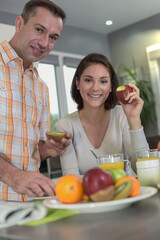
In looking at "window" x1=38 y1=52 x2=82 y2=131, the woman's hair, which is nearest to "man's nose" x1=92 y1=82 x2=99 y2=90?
the woman's hair

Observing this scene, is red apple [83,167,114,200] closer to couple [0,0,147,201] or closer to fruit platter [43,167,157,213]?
fruit platter [43,167,157,213]

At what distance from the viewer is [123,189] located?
836mm

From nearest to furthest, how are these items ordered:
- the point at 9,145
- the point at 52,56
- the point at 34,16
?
the point at 9,145 → the point at 34,16 → the point at 52,56

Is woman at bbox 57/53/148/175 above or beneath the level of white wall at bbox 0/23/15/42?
beneath

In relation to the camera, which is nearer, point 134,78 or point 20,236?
point 20,236

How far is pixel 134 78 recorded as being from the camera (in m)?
6.16

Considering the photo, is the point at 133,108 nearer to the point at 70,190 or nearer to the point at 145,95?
the point at 70,190

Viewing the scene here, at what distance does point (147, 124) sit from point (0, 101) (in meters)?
4.84

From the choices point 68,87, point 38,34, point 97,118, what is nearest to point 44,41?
point 38,34

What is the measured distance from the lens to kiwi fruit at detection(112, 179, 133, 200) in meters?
0.83

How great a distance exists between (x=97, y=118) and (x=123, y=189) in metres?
1.37

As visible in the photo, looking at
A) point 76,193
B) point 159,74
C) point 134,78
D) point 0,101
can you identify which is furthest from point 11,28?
point 159,74

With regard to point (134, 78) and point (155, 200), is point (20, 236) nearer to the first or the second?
point (155, 200)

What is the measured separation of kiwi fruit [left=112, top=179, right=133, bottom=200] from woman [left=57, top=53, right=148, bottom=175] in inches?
42.0
